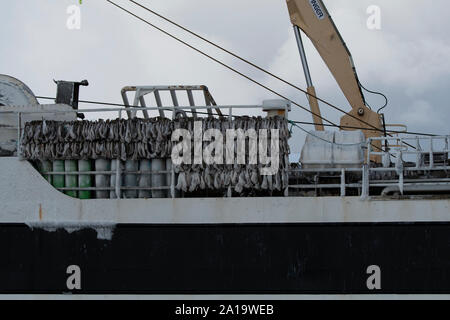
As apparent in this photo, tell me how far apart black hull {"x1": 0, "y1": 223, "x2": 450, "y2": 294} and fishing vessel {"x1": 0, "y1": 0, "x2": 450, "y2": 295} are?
17mm

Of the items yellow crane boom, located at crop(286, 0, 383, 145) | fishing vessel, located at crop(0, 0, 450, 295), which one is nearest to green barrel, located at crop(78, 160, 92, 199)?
fishing vessel, located at crop(0, 0, 450, 295)

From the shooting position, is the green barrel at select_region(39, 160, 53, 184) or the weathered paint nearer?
the weathered paint

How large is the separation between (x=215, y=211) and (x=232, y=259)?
87cm

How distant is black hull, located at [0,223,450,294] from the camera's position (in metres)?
11.1

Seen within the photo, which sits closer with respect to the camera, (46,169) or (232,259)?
(232,259)

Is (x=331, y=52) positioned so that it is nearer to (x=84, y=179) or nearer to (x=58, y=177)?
(x=84, y=179)

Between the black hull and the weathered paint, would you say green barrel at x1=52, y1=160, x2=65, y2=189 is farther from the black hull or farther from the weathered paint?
the black hull

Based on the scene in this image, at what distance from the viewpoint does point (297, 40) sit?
1644 centimetres

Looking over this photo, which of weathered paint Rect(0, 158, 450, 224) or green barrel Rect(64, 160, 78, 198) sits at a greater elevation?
green barrel Rect(64, 160, 78, 198)

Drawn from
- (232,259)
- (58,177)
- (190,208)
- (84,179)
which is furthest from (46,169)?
(232,259)

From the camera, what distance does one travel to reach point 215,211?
37.1ft

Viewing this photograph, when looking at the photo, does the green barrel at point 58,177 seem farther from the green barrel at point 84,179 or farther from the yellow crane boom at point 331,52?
the yellow crane boom at point 331,52

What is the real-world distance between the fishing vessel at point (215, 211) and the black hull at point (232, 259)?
0.02 m
